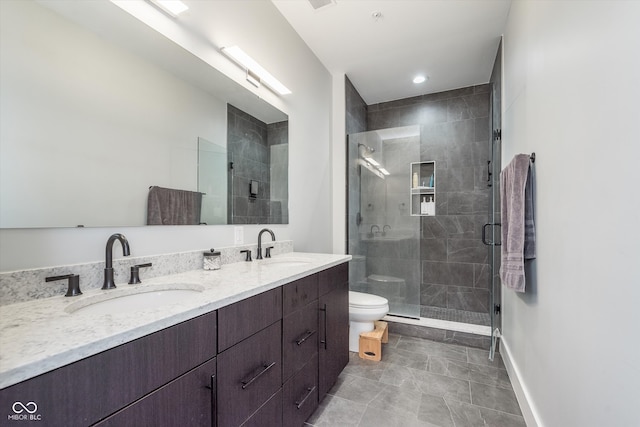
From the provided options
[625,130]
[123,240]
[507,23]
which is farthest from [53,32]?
[507,23]

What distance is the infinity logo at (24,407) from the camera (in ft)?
1.58

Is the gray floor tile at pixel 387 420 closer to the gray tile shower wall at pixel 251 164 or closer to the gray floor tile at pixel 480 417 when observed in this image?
the gray floor tile at pixel 480 417

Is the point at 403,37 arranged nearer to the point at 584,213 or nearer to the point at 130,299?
the point at 584,213

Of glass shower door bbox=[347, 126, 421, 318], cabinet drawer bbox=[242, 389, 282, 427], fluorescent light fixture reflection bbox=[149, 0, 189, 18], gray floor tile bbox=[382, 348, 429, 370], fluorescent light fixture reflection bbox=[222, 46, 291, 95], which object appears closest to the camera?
cabinet drawer bbox=[242, 389, 282, 427]

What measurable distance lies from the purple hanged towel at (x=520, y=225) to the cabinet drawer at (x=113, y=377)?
64.4 inches

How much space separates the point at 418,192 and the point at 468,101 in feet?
4.16

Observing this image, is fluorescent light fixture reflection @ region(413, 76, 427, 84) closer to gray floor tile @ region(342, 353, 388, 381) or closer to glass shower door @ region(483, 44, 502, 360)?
glass shower door @ region(483, 44, 502, 360)

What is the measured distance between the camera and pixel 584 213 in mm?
962

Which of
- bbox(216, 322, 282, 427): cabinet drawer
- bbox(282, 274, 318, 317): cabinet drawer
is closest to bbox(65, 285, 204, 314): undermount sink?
bbox(216, 322, 282, 427): cabinet drawer

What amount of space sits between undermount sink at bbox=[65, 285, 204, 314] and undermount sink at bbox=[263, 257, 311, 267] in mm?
716

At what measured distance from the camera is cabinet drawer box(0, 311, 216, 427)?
1.71 feet

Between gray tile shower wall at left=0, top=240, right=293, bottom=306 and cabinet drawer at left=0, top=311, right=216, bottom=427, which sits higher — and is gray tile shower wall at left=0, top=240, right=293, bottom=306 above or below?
above

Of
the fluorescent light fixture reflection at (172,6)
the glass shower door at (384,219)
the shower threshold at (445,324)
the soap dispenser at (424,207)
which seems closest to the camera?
the fluorescent light fixture reflection at (172,6)

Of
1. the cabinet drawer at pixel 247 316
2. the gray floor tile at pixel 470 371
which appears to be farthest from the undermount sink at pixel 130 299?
the gray floor tile at pixel 470 371
